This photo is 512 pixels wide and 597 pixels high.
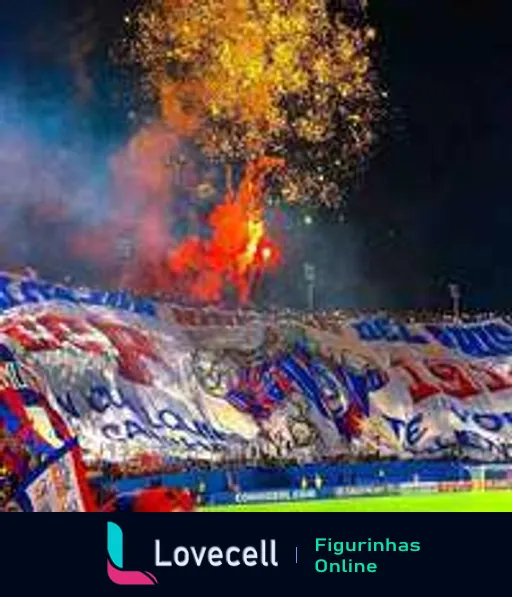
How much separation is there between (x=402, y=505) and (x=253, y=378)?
6.93 m

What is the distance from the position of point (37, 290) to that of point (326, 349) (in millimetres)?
10375

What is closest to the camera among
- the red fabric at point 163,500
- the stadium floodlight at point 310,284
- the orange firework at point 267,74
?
the red fabric at point 163,500

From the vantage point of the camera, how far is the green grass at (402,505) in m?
32.1

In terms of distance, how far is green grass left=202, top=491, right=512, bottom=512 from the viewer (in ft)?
105

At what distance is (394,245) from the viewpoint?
65562 millimetres
